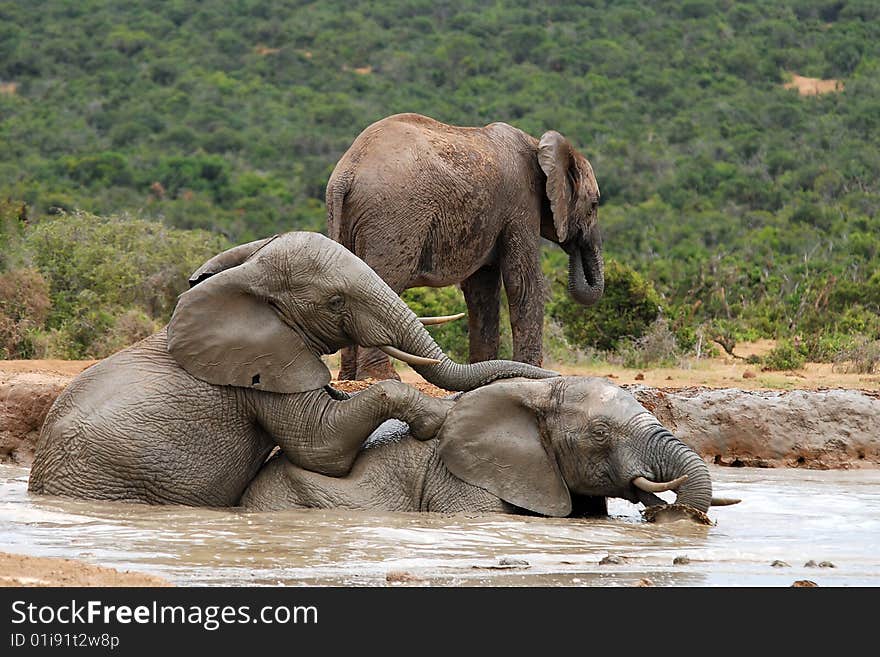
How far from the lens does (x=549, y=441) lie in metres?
6.81

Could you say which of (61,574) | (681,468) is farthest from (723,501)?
(61,574)

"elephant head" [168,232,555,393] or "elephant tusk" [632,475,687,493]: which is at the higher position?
"elephant head" [168,232,555,393]

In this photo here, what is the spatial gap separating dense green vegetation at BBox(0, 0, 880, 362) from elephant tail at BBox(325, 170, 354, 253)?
5388 millimetres

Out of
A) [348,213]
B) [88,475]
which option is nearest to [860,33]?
[348,213]

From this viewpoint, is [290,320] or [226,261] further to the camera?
[226,261]

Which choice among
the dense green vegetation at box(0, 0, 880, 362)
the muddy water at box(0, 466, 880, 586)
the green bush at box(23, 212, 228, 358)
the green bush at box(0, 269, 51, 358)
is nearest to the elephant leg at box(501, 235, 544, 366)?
the muddy water at box(0, 466, 880, 586)

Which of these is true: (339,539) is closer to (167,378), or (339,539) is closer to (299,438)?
(299,438)

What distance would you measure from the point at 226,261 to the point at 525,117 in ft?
118

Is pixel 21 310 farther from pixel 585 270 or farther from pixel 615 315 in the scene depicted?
pixel 615 315

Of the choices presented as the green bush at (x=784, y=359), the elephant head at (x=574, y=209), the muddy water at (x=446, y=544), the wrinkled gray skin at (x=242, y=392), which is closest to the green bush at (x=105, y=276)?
the elephant head at (x=574, y=209)

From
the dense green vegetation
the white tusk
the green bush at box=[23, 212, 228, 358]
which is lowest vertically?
the dense green vegetation

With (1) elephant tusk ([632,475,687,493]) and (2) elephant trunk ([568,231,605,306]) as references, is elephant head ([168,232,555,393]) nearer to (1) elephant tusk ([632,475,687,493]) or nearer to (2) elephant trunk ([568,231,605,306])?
(1) elephant tusk ([632,475,687,493])

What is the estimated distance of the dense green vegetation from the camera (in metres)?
20.3

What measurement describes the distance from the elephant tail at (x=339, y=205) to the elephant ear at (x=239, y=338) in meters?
2.47
